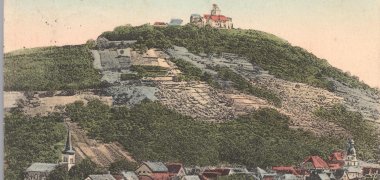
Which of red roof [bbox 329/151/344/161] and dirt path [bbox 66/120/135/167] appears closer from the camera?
dirt path [bbox 66/120/135/167]

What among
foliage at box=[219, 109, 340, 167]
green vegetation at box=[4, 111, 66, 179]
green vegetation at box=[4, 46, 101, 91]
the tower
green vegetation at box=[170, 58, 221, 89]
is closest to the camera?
green vegetation at box=[4, 111, 66, 179]

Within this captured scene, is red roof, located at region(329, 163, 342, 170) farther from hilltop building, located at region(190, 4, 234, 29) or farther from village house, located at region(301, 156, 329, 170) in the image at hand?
hilltop building, located at region(190, 4, 234, 29)

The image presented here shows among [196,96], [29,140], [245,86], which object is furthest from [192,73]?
[29,140]

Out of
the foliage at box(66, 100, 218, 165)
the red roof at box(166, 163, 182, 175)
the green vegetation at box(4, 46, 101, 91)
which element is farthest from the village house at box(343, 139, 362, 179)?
the green vegetation at box(4, 46, 101, 91)

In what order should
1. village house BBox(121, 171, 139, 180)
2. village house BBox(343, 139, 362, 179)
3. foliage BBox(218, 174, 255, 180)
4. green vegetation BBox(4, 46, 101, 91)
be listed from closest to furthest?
green vegetation BBox(4, 46, 101, 91), village house BBox(121, 171, 139, 180), foliage BBox(218, 174, 255, 180), village house BBox(343, 139, 362, 179)

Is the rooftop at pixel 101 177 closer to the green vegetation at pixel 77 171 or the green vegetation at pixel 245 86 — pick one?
the green vegetation at pixel 77 171

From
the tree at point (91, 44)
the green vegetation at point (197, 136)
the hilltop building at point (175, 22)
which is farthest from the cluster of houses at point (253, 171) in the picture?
the hilltop building at point (175, 22)
